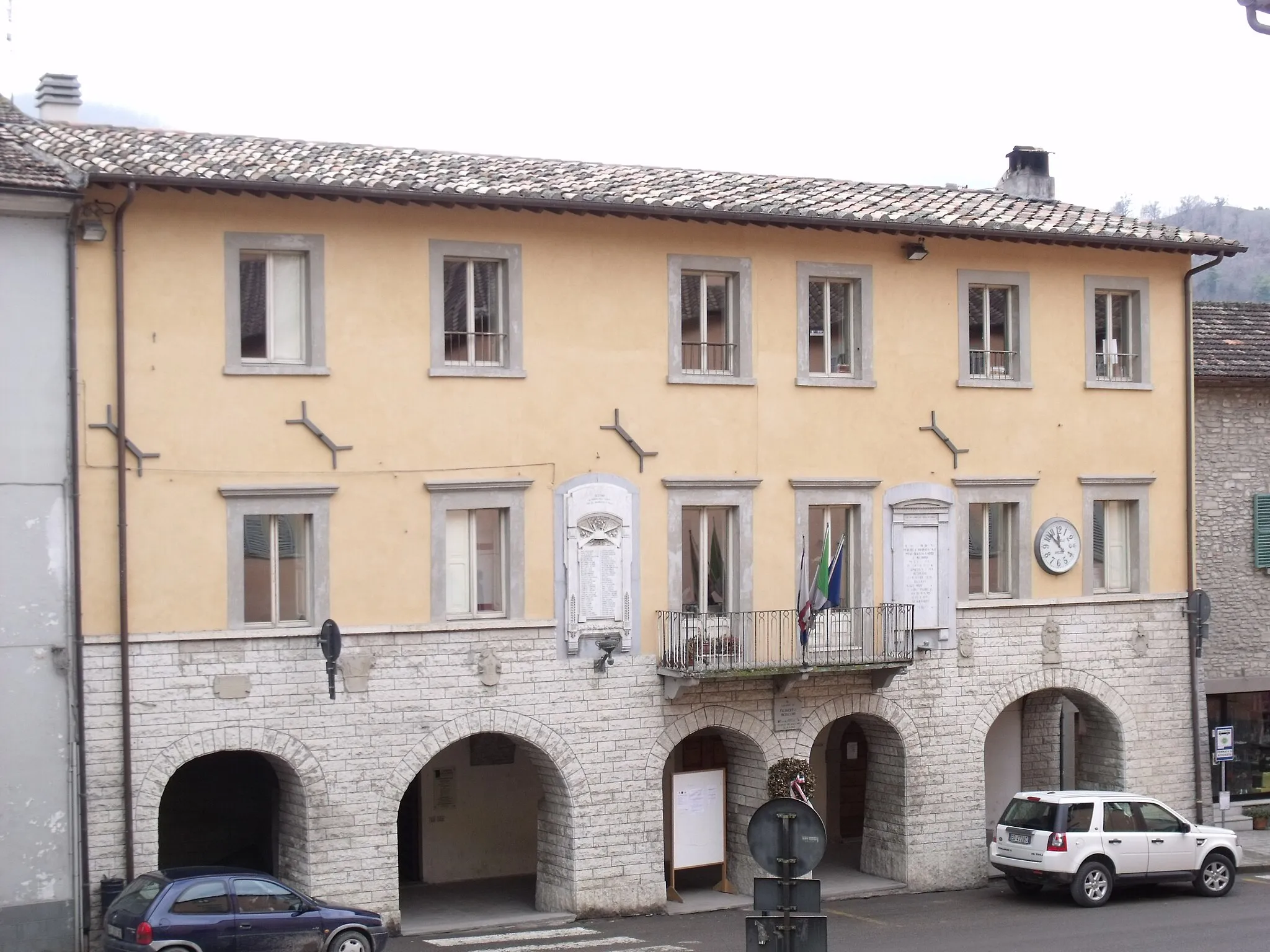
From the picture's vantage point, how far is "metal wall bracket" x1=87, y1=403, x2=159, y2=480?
21125mm

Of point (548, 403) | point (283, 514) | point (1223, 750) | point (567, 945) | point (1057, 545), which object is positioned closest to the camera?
point (567, 945)

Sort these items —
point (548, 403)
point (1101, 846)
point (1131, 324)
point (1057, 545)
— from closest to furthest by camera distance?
point (548, 403)
point (1101, 846)
point (1057, 545)
point (1131, 324)

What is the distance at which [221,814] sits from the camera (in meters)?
26.4

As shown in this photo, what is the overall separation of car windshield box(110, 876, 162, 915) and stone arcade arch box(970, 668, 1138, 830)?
12.5 meters

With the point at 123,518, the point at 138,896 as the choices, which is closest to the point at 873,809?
the point at 138,896

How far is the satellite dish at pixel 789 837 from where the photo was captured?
41.3 ft

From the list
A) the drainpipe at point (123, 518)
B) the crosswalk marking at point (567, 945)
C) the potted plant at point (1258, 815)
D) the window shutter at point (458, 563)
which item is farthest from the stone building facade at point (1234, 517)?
the drainpipe at point (123, 518)

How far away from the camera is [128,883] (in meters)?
20.9

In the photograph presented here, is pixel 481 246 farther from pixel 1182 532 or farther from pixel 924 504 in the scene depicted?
pixel 1182 532

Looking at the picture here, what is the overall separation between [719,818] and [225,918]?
8603 millimetres

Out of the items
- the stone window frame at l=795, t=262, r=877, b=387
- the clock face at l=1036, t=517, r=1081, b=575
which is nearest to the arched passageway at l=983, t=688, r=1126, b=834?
the clock face at l=1036, t=517, r=1081, b=575

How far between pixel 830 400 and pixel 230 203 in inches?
348

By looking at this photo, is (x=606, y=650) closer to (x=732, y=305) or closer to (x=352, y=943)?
(x=732, y=305)

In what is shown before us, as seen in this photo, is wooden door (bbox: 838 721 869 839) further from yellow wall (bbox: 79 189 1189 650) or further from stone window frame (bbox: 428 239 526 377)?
stone window frame (bbox: 428 239 526 377)
